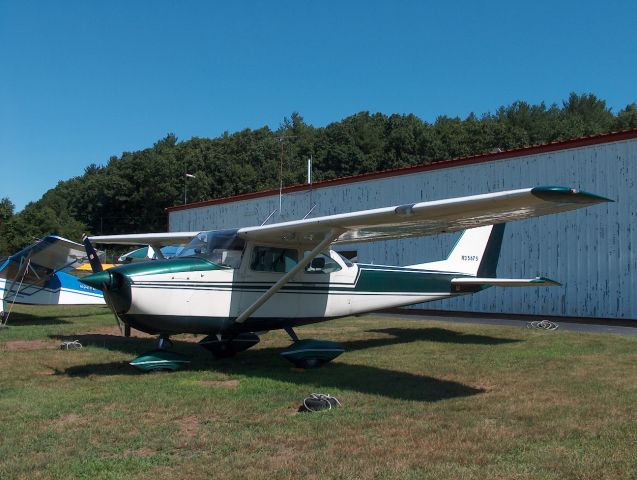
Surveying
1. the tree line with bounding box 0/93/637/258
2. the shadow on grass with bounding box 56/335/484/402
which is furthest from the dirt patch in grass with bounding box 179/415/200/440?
the tree line with bounding box 0/93/637/258

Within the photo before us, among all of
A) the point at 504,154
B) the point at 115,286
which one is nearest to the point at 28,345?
the point at 115,286

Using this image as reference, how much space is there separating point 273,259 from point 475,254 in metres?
4.99

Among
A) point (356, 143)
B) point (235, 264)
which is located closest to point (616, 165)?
point (235, 264)

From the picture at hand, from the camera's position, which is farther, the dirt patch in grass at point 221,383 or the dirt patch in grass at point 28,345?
the dirt patch in grass at point 28,345

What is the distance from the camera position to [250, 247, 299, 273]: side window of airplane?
30.3 ft

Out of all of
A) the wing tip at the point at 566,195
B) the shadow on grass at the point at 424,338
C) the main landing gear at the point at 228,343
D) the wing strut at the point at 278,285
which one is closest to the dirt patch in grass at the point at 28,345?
the main landing gear at the point at 228,343

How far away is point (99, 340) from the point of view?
12133 mm

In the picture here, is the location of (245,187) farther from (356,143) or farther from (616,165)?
(616,165)

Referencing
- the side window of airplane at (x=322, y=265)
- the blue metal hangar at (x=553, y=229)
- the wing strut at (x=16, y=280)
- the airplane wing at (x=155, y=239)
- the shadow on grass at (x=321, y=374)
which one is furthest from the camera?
the blue metal hangar at (x=553, y=229)

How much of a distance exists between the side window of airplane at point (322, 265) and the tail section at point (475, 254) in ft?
8.34

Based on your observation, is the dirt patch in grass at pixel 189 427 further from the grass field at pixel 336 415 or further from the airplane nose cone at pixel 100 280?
the airplane nose cone at pixel 100 280

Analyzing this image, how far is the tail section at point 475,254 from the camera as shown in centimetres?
1220

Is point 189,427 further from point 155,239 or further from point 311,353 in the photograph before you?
point 155,239

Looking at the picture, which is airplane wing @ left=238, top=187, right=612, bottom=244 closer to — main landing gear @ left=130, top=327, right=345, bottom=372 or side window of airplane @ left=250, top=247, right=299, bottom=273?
side window of airplane @ left=250, top=247, right=299, bottom=273
